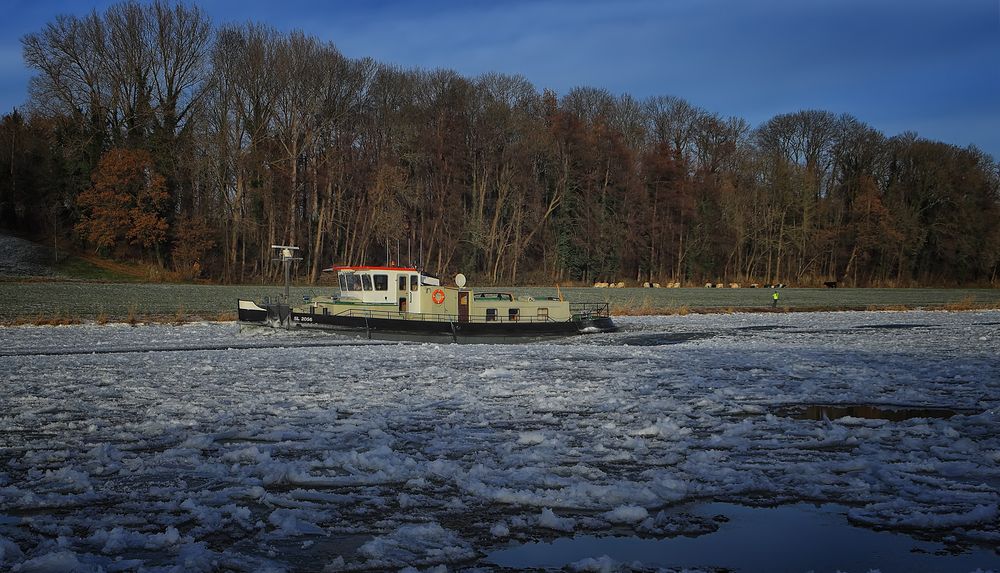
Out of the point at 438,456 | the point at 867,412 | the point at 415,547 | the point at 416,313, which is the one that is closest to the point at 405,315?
the point at 416,313

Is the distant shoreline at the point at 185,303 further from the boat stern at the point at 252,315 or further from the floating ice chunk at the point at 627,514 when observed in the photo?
the floating ice chunk at the point at 627,514

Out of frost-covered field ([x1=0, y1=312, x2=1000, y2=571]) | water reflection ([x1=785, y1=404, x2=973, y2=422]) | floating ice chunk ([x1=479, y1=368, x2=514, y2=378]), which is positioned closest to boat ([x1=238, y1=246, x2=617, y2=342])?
frost-covered field ([x1=0, y1=312, x2=1000, y2=571])

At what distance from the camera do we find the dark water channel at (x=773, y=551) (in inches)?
232

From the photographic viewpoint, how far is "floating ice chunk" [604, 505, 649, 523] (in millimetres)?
6836

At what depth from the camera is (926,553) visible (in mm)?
6148

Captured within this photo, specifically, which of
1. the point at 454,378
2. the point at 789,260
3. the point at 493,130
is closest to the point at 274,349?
the point at 454,378

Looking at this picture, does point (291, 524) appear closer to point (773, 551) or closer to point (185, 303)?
point (773, 551)

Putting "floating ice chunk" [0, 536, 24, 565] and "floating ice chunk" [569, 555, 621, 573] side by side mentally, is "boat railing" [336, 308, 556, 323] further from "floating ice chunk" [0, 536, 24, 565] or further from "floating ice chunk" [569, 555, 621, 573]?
"floating ice chunk" [569, 555, 621, 573]

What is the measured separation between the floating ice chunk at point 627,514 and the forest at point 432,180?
43.5 meters

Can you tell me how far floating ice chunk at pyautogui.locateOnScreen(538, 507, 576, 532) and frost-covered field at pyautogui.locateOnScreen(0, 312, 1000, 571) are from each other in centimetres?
2

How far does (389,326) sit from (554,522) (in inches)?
794

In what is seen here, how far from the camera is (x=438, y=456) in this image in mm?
8930

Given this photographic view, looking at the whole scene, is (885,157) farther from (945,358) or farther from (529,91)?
(945,358)

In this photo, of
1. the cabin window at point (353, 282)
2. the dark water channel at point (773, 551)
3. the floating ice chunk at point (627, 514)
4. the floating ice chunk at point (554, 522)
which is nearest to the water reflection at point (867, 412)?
the dark water channel at point (773, 551)
